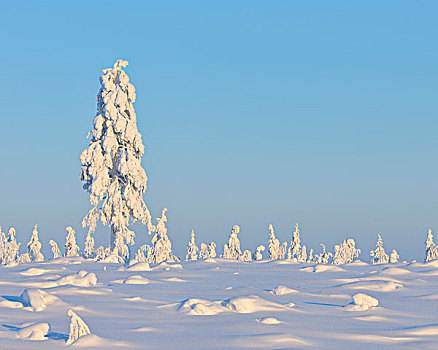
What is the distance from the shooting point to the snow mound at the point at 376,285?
28.7 ft

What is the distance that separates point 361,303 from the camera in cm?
707

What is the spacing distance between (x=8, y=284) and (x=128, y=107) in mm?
19236

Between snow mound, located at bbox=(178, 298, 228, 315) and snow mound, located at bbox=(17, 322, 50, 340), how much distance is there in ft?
5.44

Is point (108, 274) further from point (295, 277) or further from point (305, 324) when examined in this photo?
point (305, 324)

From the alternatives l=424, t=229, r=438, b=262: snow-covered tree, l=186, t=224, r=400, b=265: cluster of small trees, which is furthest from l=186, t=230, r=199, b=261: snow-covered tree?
l=424, t=229, r=438, b=262: snow-covered tree

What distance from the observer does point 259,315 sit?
6.38 metres

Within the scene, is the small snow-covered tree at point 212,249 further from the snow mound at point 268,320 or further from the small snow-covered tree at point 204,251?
the snow mound at point 268,320

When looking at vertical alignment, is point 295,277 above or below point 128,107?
below

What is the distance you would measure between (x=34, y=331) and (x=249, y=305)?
8.02ft

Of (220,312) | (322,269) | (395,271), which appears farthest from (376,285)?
(220,312)

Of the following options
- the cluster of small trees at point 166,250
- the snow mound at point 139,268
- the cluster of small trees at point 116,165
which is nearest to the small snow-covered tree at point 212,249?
the cluster of small trees at point 166,250

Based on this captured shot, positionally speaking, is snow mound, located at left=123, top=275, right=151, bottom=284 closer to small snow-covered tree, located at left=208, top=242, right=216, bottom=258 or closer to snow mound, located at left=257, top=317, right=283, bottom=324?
snow mound, located at left=257, top=317, right=283, bottom=324

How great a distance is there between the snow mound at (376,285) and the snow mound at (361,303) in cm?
156

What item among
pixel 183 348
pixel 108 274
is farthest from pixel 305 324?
pixel 108 274
